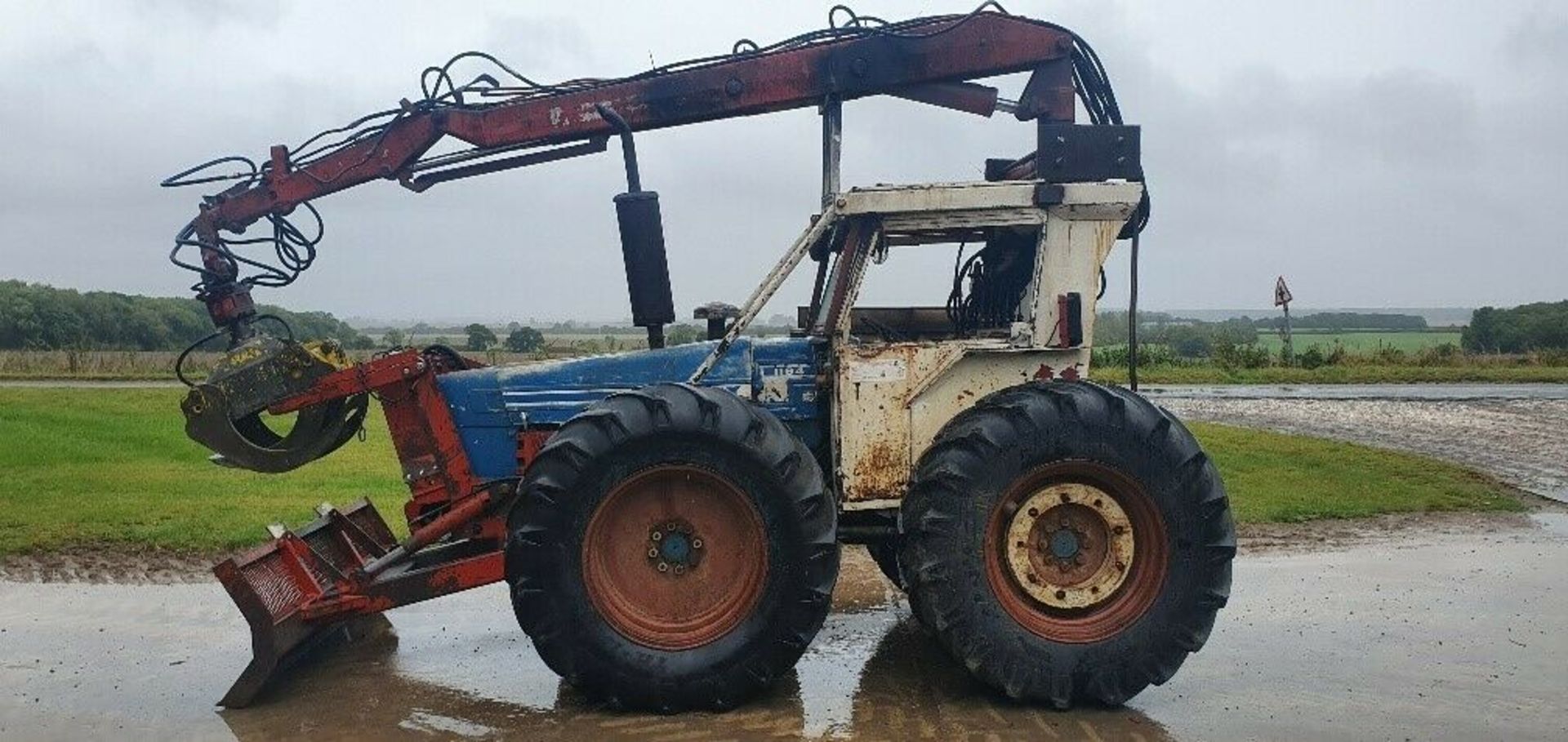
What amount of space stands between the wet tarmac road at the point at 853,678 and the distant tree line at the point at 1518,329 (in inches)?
1918

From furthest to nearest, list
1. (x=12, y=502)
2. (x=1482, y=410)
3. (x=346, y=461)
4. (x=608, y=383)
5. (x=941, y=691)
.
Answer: (x=1482, y=410) < (x=346, y=461) < (x=12, y=502) < (x=608, y=383) < (x=941, y=691)

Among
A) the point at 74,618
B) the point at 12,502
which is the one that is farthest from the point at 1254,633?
the point at 12,502

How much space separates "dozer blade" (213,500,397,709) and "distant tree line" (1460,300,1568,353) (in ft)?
172

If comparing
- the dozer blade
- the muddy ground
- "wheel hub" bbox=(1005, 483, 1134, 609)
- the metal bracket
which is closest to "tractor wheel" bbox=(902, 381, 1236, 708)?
"wheel hub" bbox=(1005, 483, 1134, 609)

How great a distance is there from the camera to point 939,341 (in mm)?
6957

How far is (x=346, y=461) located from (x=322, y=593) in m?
9.91

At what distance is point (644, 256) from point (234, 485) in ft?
27.4

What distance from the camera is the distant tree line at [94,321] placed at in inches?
2108

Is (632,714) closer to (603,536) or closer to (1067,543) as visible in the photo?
(603,536)

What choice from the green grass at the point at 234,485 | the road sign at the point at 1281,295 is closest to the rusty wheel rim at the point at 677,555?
the green grass at the point at 234,485

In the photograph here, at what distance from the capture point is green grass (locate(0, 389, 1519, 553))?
35.7 feet

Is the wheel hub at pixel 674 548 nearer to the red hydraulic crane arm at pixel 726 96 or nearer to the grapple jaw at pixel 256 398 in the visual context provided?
the grapple jaw at pixel 256 398

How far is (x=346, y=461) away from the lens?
16000 millimetres

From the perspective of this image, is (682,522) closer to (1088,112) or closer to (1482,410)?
(1088,112)
